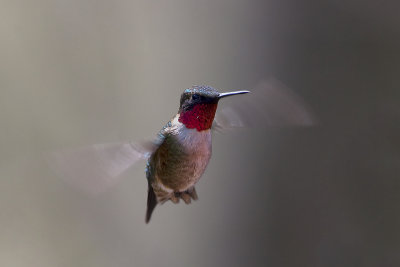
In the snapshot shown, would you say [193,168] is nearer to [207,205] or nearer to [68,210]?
[207,205]

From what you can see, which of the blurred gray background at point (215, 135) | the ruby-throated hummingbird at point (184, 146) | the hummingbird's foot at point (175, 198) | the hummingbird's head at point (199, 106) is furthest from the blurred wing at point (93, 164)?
the blurred gray background at point (215, 135)

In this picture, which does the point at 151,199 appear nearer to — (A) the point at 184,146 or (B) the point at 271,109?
(A) the point at 184,146

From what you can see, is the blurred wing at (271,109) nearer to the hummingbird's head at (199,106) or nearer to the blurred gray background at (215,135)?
the hummingbird's head at (199,106)

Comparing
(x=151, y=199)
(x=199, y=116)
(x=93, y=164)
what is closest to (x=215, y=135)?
(x=151, y=199)

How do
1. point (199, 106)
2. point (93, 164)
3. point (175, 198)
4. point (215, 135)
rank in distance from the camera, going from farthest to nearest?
point (215, 135)
point (175, 198)
point (199, 106)
point (93, 164)

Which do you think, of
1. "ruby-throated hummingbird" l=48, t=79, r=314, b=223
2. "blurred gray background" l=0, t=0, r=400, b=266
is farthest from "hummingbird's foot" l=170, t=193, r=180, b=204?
"blurred gray background" l=0, t=0, r=400, b=266

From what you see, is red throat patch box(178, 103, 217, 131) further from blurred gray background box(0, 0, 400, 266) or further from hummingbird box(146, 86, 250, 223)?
blurred gray background box(0, 0, 400, 266)

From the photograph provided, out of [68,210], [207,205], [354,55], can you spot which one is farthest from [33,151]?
[354,55]
